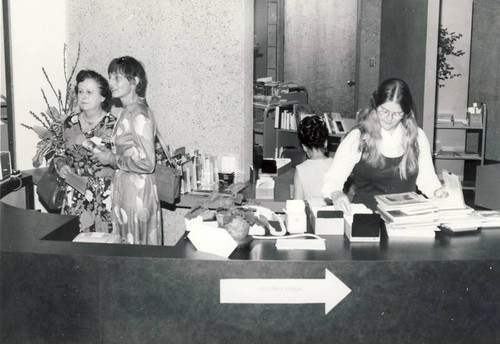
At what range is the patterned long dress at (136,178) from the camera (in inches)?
181

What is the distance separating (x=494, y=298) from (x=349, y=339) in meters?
0.69

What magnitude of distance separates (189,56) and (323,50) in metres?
7.05

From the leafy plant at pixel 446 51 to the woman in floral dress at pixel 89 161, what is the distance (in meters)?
5.80

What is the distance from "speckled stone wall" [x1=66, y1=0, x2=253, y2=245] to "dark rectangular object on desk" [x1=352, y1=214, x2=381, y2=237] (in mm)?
2501

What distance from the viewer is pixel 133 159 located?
4.59 meters

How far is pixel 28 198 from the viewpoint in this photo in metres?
5.71

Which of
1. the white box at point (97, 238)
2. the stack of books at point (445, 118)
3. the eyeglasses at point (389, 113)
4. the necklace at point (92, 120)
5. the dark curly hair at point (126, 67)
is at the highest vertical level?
the dark curly hair at point (126, 67)

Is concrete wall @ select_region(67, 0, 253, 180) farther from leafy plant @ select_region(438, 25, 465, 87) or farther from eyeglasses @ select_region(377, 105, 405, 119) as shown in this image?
leafy plant @ select_region(438, 25, 465, 87)

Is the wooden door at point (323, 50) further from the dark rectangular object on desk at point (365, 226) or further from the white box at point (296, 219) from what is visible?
the dark rectangular object on desk at point (365, 226)

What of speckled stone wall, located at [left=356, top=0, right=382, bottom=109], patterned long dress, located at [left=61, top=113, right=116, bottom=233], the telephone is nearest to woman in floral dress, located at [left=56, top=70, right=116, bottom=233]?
patterned long dress, located at [left=61, top=113, right=116, bottom=233]

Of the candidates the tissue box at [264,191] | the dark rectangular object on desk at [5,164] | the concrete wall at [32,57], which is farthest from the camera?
the concrete wall at [32,57]

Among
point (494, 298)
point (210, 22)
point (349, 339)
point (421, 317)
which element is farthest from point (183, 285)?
point (210, 22)

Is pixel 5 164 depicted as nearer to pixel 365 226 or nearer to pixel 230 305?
pixel 230 305

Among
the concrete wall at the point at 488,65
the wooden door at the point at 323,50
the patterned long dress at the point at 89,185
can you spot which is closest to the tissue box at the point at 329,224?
the patterned long dress at the point at 89,185
